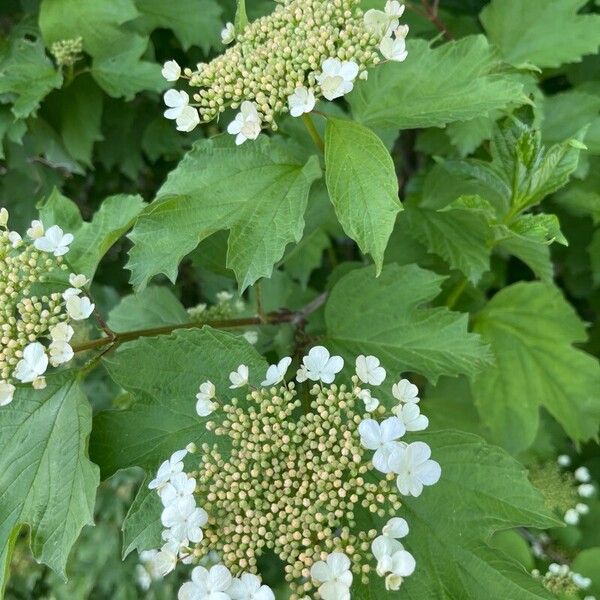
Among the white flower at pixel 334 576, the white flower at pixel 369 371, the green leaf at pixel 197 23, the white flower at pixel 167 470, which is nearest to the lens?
the white flower at pixel 334 576

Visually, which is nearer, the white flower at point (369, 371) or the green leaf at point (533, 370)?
the white flower at point (369, 371)

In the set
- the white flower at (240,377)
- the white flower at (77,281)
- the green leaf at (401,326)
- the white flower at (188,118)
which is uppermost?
the white flower at (188,118)

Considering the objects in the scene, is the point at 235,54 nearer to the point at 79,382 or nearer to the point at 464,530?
the point at 79,382

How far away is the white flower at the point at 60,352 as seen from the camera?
4.28 ft

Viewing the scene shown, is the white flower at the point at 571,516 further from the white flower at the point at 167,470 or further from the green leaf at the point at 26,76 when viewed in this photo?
the green leaf at the point at 26,76

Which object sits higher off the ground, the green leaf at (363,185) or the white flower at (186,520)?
the green leaf at (363,185)

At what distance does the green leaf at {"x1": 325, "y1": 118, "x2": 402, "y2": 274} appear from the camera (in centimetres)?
130

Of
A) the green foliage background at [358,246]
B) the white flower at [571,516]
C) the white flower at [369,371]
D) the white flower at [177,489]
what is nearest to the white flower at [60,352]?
the green foliage background at [358,246]

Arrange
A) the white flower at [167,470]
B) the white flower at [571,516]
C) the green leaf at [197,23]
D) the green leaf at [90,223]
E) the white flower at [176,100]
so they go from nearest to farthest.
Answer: the white flower at [167,470] < the white flower at [176,100] < the green leaf at [90,223] < the green leaf at [197,23] < the white flower at [571,516]

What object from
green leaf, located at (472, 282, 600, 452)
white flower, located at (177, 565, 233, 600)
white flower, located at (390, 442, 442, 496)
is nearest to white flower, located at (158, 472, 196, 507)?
white flower, located at (177, 565, 233, 600)

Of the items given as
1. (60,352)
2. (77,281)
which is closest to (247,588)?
(60,352)

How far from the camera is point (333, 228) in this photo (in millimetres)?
2393

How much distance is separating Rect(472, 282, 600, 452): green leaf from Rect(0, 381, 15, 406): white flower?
1.29m

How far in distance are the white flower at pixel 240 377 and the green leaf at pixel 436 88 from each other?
0.62 metres
